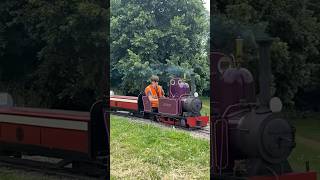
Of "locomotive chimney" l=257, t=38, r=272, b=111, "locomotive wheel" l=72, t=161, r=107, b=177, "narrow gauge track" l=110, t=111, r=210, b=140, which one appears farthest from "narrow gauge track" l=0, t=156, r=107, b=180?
"locomotive chimney" l=257, t=38, r=272, b=111

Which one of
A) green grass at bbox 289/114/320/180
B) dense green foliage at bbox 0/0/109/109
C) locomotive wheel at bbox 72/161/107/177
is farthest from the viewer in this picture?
dense green foliage at bbox 0/0/109/109

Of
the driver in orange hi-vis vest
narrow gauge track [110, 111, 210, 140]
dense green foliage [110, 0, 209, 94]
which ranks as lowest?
narrow gauge track [110, 111, 210, 140]

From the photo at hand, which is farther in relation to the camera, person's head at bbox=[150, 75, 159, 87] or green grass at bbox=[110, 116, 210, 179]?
person's head at bbox=[150, 75, 159, 87]

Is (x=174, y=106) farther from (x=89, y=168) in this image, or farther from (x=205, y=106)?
(x=89, y=168)

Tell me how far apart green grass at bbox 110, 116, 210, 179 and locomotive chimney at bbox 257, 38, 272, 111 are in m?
0.77

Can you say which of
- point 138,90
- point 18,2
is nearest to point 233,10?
point 138,90

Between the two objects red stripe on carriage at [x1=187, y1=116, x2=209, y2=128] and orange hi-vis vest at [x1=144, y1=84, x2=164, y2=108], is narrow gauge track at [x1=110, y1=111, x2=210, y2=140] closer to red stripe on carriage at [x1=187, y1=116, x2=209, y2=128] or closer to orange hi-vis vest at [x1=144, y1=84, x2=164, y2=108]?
red stripe on carriage at [x1=187, y1=116, x2=209, y2=128]

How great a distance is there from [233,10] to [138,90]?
6.38 ft

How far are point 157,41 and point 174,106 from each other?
0.64 m

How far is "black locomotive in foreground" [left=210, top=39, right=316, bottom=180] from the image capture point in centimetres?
507

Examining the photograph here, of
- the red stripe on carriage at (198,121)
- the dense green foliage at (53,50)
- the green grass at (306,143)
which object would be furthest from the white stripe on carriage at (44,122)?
the green grass at (306,143)

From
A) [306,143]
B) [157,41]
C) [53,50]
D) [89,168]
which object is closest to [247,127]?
[157,41]

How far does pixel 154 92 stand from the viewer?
4891 mm

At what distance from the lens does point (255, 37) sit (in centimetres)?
581
